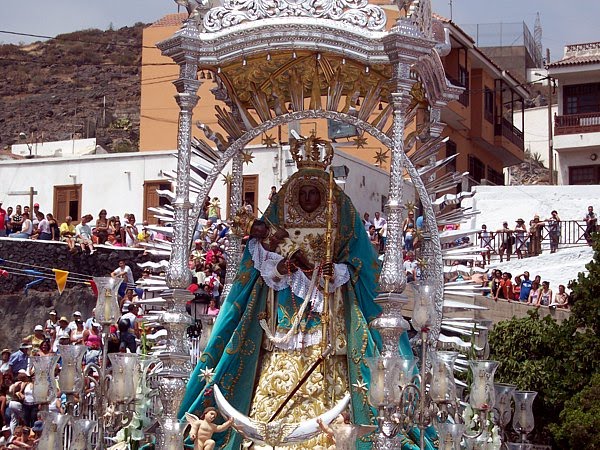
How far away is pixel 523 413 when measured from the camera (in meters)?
11.9

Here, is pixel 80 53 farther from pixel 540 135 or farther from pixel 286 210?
pixel 286 210

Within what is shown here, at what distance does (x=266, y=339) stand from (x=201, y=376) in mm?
661

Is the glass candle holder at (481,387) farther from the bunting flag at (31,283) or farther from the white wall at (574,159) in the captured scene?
the white wall at (574,159)

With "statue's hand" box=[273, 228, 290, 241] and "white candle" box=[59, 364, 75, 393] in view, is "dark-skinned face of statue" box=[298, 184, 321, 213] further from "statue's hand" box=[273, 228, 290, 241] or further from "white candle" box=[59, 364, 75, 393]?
"white candle" box=[59, 364, 75, 393]

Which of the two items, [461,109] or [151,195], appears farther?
[461,109]

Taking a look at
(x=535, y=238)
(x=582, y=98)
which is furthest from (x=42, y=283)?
(x=582, y=98)

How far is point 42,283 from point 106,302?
14.5 metres

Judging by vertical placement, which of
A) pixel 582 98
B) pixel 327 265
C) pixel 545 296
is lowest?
pixel 545 296

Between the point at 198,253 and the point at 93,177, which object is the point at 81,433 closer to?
the point at 198,253

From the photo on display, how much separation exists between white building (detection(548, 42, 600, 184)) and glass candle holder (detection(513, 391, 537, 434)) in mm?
26049

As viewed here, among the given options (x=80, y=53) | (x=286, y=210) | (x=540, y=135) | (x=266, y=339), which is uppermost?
(x=80, y=53)

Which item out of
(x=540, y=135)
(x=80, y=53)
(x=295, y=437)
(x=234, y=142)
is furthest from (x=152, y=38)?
(x=80, y=53)

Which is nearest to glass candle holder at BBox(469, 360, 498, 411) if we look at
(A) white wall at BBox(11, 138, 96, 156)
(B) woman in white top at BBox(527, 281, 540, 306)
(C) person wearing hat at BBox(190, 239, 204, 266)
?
(C) person wearing hat at BBox(190, 239, 204, 266)

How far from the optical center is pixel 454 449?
33.7 feet
